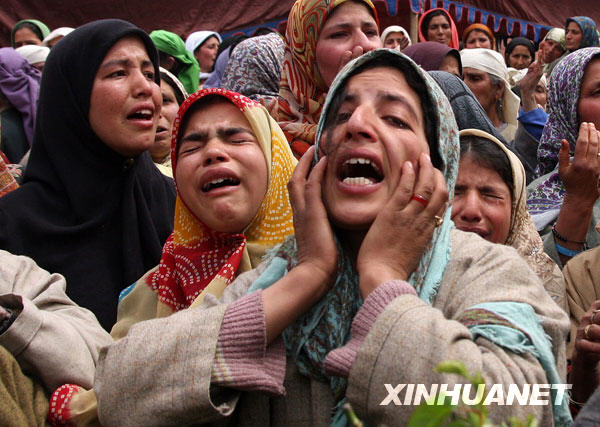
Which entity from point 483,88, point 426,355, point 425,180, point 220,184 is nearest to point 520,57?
point 483,88

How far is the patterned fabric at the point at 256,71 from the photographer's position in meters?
4.88

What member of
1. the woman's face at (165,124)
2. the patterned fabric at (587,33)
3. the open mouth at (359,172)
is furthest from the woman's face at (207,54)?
the open mouth at (359,172)

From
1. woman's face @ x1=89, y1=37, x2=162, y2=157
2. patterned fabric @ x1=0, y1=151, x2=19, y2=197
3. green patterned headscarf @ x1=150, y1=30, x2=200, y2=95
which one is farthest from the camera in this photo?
green patterned headscarf @ x1=150, y1=30, x2=200, y2=95

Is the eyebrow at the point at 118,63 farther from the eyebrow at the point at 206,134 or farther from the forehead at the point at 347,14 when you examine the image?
the forehead at the point at 347,14

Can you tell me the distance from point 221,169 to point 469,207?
0.96 m

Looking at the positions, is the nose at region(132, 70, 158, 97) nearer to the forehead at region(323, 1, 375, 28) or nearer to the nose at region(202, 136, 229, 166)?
the nose at region(202, 136, 229, 166)

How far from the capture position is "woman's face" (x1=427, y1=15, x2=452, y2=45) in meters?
7.52

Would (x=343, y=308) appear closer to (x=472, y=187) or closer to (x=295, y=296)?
(x=295, y=296)

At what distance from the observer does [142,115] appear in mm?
3471

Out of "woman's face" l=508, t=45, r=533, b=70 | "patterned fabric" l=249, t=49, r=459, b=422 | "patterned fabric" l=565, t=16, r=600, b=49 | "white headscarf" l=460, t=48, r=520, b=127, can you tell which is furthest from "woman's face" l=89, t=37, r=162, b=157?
"woman's face" l=508, t=45, r=533, b=70

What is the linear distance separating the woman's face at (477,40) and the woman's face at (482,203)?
564 cm

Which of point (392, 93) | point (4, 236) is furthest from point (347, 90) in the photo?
point (4, 236)

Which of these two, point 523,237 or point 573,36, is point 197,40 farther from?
point 523,237

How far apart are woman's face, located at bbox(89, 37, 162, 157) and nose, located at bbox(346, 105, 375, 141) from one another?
1593 mm
